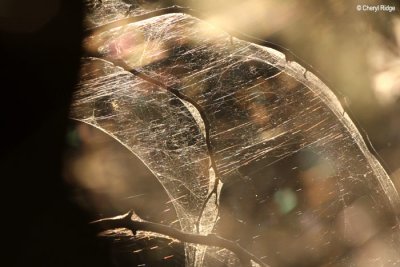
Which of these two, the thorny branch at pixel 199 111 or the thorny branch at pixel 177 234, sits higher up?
the thorny branch at pixel 199 111

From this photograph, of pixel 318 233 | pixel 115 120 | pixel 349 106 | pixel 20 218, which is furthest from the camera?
pixel 349 106

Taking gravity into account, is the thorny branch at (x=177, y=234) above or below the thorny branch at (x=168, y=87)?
below

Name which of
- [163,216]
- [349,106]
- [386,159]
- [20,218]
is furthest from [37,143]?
[386,159]

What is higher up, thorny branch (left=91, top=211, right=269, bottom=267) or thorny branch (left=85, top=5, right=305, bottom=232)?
thorny branch (left=85, top=5, right=305, bottom=232)

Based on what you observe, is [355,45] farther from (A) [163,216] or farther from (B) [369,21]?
(A) [163,216]
